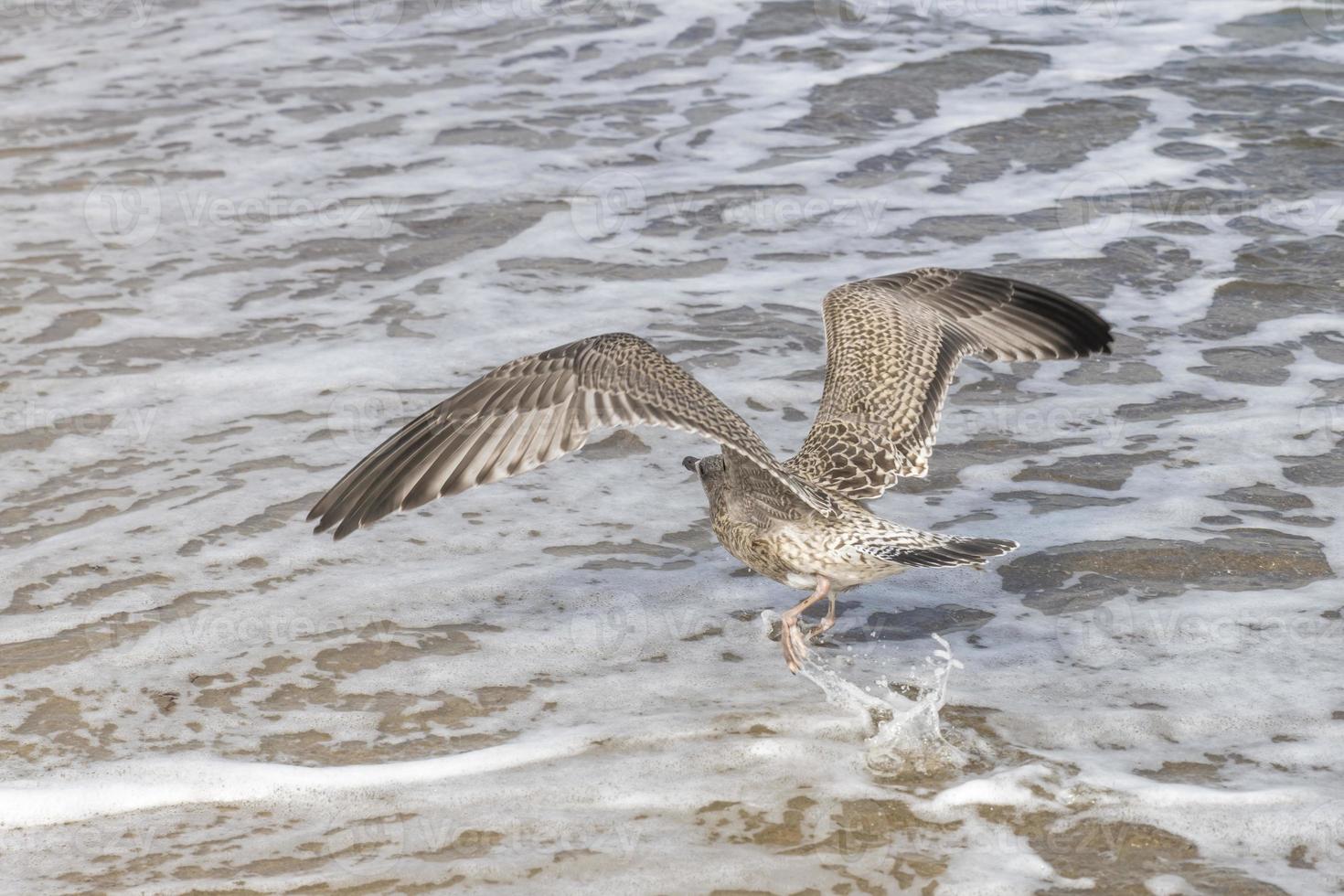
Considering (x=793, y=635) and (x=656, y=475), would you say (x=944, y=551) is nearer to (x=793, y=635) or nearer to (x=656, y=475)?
(x=793, y=635)

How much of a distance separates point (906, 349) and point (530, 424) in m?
1.56

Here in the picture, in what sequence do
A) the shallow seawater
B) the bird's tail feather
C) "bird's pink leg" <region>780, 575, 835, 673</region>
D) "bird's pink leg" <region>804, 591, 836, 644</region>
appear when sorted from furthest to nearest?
"bird's pink leg" <region>804, 591, 836, 644</region> < "bird's pink leg" <region>780, 575, 835, 673</region> < the bird's tail feather < the shallow seawater

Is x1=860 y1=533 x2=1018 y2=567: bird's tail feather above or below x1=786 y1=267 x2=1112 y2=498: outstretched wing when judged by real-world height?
below

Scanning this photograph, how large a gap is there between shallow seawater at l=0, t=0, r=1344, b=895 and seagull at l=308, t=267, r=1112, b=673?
0.44 meters

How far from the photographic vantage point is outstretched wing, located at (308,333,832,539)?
4.46 m

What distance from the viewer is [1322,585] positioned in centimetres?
515

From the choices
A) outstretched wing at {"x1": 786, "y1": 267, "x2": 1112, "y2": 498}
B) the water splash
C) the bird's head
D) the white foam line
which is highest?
outstretched wing at {"x1": 786, "y1": 267, "x2": 1112, "y2": 498}

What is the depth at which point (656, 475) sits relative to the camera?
6223mm

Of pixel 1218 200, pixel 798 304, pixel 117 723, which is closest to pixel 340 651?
pixel 117 723

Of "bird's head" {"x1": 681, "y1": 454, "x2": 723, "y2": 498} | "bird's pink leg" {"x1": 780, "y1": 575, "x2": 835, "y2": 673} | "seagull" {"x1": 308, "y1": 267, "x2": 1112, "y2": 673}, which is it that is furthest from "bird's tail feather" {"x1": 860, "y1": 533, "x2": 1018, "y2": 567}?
"bird's head" {"x1": 681, "y1": 454, "x2": 723, "y2": 498}

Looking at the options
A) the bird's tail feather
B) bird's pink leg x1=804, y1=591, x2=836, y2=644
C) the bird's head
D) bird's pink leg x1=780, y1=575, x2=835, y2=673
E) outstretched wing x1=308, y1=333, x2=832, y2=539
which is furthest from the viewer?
the bird's head

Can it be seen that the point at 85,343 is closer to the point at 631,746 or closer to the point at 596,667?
the point at 596,667

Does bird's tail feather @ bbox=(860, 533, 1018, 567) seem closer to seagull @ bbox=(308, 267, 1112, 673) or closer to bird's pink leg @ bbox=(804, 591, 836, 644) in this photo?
seagull @ bbox=(308, 267, 1112, 673)

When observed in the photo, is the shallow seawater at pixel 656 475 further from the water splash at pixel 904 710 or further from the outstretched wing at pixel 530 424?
the outstretched wing at pixel 530 424
